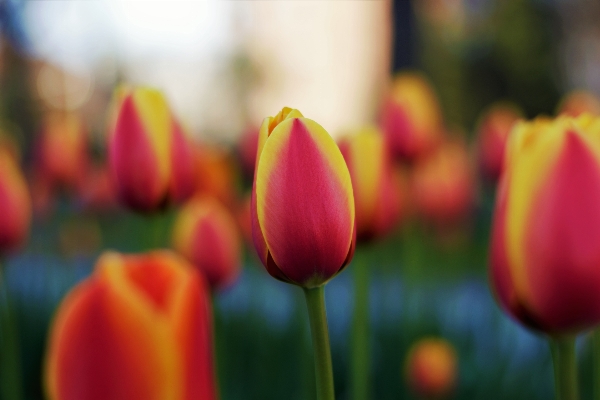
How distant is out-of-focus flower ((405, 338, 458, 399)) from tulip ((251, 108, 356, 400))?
601 millimetres

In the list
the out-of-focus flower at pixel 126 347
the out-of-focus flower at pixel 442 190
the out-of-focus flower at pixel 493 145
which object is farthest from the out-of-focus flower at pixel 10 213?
the out-of-focus flower at pixel 442 190

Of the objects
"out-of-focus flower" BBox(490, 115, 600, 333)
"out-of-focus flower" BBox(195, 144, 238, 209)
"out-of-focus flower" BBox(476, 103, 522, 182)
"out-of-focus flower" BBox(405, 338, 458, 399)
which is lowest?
"out-of-focus flower" BBox(405, 338, 458, 399)

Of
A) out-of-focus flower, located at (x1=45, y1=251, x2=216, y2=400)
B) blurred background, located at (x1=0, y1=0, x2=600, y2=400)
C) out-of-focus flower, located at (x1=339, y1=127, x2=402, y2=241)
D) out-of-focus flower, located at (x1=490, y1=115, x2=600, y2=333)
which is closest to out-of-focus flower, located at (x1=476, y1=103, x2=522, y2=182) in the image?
blurred background, located at (x1=0, y1=0, x2=600, y2=400)

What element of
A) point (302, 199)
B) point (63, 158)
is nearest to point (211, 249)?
point (302, 199)

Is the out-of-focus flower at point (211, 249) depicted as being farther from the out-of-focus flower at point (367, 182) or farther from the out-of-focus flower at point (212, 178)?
the out-of-focus flower at point (212, 178)

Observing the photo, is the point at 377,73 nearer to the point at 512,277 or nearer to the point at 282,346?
the point at 282,346

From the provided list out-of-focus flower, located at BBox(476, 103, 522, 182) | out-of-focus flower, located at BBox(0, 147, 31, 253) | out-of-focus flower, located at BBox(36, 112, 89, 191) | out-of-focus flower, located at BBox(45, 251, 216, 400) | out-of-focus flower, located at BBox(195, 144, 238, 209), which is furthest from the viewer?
out-of-focus flower, located at BBox(36, 112, 89, 191)

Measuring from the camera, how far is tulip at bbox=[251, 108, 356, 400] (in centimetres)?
34

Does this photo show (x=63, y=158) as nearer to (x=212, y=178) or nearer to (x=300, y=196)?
(x=212, y=178)

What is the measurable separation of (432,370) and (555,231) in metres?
0.59

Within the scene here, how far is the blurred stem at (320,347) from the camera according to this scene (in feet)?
1.05

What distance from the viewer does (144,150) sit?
2.18 feet

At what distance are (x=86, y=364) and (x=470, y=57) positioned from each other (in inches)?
230

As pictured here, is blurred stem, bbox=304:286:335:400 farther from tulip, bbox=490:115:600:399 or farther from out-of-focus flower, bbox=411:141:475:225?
out-of-focus flower, bbox=411:141:475:225
